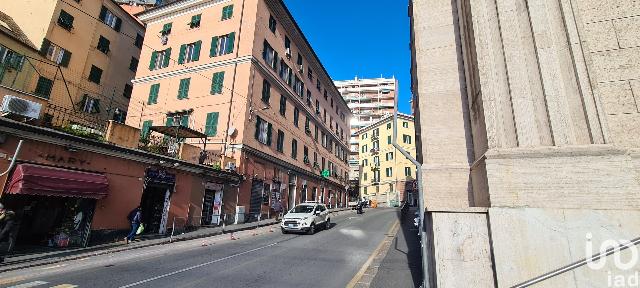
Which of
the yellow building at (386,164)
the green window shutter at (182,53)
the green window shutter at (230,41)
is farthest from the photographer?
the yellow building at (386,164)

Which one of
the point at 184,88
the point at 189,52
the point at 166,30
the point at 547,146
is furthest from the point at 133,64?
the point at 547,146

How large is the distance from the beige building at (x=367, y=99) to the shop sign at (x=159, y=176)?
2577 inches

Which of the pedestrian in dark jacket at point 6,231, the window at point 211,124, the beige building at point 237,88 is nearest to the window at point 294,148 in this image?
the beige building at point 237,88

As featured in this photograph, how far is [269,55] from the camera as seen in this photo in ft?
82.0

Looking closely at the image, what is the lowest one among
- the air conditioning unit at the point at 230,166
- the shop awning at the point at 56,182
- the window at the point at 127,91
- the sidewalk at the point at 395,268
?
the sidewalk at the point at 395,268

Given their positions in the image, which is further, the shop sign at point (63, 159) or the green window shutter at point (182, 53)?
the green window shutter at point (182, 53)

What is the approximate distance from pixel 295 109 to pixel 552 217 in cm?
2644

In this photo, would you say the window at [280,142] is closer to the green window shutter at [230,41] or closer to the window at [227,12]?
the green window shutter at [230,41]

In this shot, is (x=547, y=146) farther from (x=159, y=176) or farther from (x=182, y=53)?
(x=182, y=53)

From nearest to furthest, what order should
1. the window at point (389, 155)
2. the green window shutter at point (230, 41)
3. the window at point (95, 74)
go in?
the green window shutter at point (230, 41), the window at point (95, 74), the window at point (389, 155)

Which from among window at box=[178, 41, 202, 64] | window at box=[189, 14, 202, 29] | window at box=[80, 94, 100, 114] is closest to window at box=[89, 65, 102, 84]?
window at box=[80, 94, 100, 114]

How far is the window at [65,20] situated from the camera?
22.3 metres

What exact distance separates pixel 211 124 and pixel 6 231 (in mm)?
13597

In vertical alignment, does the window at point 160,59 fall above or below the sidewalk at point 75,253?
above
